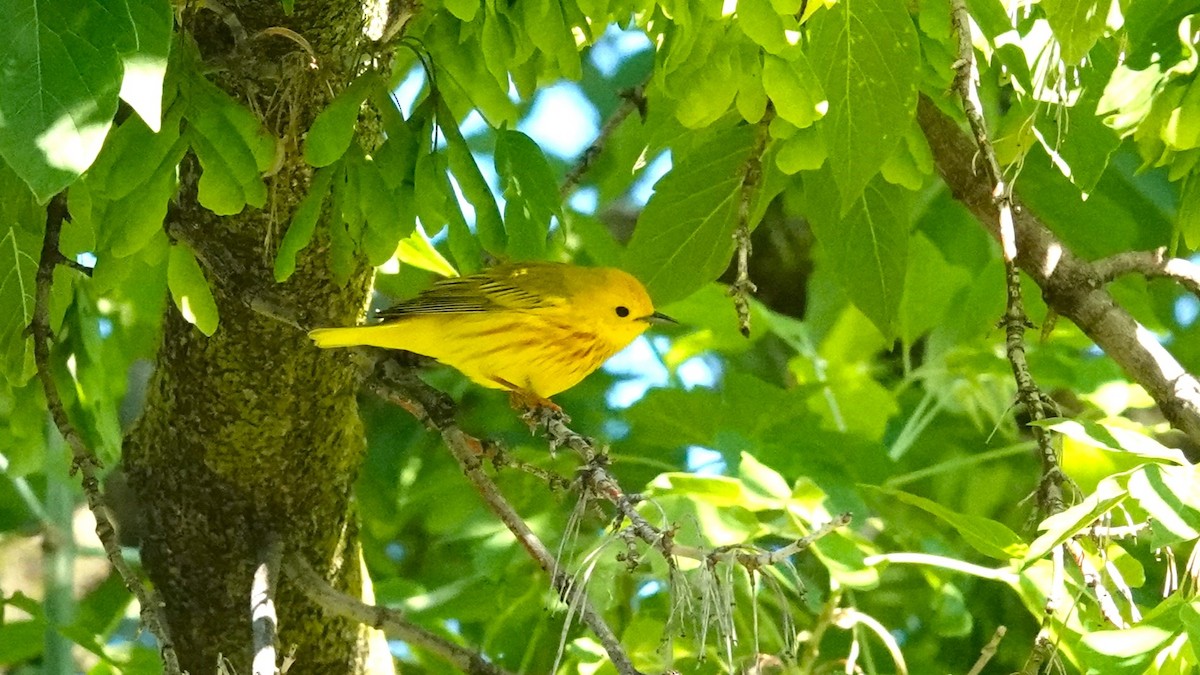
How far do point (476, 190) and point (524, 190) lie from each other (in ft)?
0.47

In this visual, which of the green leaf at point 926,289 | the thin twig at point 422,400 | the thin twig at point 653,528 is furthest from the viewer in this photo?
the green leaf at point 926,289

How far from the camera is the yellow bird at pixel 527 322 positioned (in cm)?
332

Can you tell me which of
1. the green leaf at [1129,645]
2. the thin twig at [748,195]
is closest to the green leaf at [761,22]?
the thin twig at [748,195]

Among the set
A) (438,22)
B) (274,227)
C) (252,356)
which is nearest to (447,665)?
(252,356)

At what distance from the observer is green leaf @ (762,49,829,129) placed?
6.42 ft

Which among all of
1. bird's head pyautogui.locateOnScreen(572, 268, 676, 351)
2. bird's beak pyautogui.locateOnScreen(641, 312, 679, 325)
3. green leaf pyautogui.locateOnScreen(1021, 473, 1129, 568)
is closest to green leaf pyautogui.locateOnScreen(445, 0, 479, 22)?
green leaf pyautogui.locateOnScreen(1021, 473, 1129, 568)

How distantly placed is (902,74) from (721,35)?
0.90ft

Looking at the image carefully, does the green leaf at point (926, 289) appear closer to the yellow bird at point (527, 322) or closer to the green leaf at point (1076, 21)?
the yellow bird at point (527, 322)

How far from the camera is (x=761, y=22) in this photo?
1802 millimetres

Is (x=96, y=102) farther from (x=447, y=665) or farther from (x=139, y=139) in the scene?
(x=447, y=665)

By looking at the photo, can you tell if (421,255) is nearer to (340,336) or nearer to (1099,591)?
(340,336)

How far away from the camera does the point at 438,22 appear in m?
2.32

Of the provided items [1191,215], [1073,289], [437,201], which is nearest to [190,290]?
[437,201]

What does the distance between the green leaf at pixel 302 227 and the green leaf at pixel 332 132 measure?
0.12 meters
